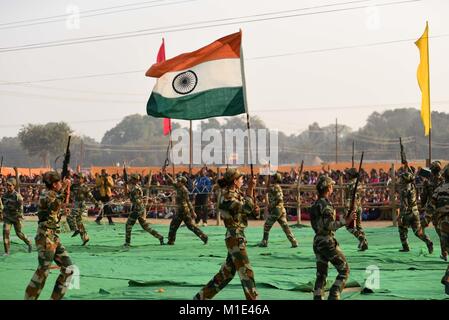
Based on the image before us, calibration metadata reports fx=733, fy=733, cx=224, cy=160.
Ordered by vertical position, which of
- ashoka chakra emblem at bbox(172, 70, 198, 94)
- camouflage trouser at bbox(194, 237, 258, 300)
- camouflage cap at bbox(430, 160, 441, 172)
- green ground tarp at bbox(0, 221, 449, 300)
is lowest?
green ground tarp at bbox(0, 221, 449, 300)

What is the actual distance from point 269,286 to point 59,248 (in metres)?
3.65

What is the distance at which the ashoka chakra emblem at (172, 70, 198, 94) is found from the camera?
1856cm

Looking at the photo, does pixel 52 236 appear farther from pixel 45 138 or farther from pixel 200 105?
pixel 45 138

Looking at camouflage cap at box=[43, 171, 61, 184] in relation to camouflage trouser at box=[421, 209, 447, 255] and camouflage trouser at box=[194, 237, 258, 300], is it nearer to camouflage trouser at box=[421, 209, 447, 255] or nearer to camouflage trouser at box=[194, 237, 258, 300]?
camouflage trouser at box=[194, 237, 258, 300]

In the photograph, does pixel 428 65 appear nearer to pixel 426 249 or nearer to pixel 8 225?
pixel 426 249

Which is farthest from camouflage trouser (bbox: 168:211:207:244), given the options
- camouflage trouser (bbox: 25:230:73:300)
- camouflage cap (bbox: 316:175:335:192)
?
camouflage cap (bbox: 316:175:335:192)

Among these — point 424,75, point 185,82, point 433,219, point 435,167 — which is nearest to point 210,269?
point 433,219

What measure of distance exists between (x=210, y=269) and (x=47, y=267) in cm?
524

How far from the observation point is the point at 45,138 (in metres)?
93.6

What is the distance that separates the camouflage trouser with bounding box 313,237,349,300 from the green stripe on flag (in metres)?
7.67

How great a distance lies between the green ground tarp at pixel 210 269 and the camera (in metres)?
11.4

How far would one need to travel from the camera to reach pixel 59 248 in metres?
9.95

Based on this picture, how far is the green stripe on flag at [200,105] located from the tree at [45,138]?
75855mm
